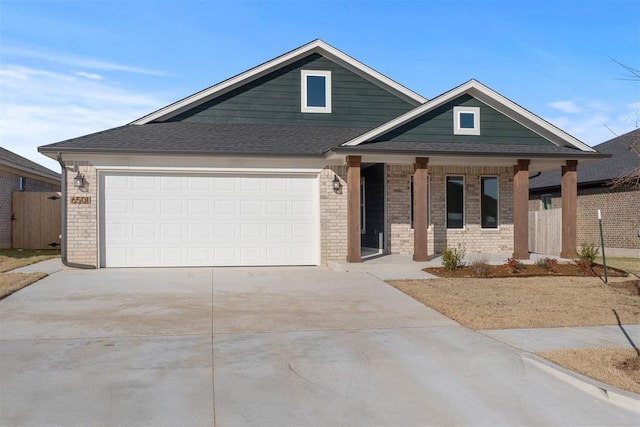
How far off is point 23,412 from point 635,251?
840 inches

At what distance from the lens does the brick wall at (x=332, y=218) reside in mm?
15078

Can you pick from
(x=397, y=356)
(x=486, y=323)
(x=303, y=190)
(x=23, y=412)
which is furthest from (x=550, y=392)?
(x=303, y=190)

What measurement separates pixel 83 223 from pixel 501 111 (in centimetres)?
1160

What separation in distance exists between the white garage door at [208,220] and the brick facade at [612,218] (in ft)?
42.9

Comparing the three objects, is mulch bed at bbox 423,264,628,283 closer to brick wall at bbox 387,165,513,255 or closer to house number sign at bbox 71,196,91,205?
brick wall at bbox 387,165,513,255

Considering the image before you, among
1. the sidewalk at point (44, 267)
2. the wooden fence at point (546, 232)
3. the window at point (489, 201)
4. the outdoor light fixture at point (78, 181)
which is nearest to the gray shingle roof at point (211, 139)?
the outdoor light fixture at point (78, 181)

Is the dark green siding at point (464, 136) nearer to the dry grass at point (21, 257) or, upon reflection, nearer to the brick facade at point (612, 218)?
the brick facade at point (612, 218)

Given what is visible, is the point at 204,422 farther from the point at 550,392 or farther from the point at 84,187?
the point at 84,187

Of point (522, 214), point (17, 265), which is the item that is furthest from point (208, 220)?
point (522, 214)

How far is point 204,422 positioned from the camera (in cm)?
441

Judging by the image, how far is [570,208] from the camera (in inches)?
611

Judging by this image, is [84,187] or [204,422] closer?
[204,422]

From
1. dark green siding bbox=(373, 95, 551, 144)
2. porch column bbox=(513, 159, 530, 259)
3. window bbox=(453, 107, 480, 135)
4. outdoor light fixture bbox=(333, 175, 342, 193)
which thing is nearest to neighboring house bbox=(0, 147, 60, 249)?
outdoor light fixture bbox=(333, 175, 342, 193)

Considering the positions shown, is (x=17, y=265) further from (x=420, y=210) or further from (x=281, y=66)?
(x=420, y=210)
